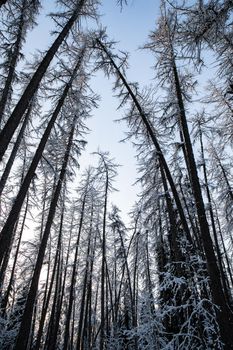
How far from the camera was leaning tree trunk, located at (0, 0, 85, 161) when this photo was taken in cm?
618

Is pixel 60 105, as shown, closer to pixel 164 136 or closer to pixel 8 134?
pixel 164 136

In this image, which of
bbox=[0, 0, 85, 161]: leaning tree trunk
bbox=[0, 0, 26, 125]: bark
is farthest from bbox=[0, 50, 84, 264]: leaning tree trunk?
bbox=[0, 0, 26, 125]: bark

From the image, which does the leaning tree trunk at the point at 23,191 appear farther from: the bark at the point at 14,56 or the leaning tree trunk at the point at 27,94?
the bark at the point at 14,56

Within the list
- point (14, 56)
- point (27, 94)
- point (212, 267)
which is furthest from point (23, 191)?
point (14, 56)

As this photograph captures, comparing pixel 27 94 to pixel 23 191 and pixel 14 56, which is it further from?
pixel 14 56

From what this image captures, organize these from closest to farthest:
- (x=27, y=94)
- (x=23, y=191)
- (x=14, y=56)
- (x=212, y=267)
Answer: (x=27, y=94) < (x=212, y=267) < (x=23, y=191) < (x=14, y=56)

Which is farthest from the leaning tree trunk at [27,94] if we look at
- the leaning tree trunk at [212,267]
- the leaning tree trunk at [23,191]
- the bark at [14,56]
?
the leaning tree trunk at [212,267]

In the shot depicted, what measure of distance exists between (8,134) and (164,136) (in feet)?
21.5

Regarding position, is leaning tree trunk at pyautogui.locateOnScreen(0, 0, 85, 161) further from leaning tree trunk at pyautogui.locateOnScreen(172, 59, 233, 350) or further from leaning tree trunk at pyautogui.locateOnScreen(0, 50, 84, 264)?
leaning tree trunk at pyautogui.locateOnScreen(172, 59, 233, 350)

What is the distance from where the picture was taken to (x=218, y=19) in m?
5.92

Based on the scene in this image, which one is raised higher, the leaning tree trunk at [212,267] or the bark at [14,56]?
the bark at [14,56]

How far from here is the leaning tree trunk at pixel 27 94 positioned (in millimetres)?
6180

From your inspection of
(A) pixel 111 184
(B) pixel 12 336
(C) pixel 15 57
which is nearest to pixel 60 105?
(C) pixel 15 57

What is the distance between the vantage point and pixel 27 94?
7.00m
